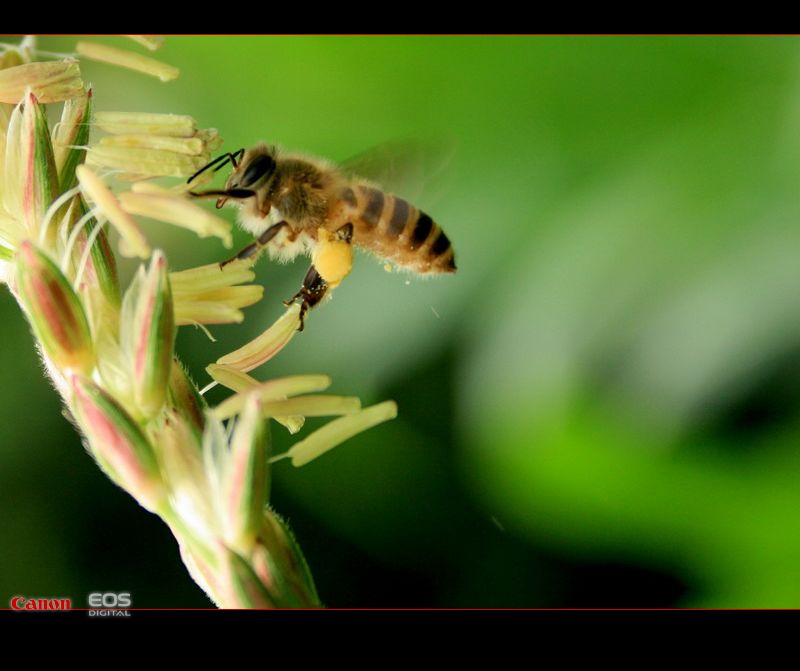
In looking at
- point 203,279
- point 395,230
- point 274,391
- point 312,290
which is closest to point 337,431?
point 274,391

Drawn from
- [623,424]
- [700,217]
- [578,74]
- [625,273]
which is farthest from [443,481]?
[578,74]

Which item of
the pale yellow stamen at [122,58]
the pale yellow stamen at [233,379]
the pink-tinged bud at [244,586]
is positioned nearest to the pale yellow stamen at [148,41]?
the pale yellow stamen at [122,58]

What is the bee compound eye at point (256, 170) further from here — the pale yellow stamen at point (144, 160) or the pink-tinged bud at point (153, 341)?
the pink-tinged bud at point (153, 341)

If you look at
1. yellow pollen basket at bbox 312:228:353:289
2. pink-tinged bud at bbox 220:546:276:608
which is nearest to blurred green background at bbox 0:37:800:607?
yellow pollen basket at bbox 312:228:353:289

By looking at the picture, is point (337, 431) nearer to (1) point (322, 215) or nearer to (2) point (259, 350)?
(2) point (259, 350)

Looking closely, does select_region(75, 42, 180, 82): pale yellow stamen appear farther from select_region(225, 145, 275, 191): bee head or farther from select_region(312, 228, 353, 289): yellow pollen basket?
select_region(312, 228, 353, 289): yellow pollen basket
